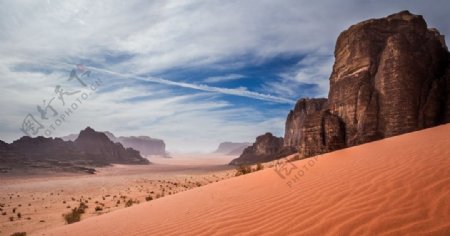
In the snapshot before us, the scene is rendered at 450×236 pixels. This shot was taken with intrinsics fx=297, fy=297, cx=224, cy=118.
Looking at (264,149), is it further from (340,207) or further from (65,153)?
(340,207)

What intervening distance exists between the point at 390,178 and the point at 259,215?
2.23m

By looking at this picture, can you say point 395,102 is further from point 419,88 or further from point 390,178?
point 390,178

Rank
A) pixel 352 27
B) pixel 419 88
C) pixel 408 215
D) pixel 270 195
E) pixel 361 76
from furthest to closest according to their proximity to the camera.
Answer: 1. pixel 352 27
2. pixel 361 76
3. pixel 419 88
4. pixel 270 195
5. pixel 408 215

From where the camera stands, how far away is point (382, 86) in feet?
69.3

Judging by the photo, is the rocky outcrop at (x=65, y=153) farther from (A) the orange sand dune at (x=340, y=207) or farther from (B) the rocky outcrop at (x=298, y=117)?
(A) the orange sand dune at (x=340, y=207)

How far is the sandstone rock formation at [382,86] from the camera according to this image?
1972cm

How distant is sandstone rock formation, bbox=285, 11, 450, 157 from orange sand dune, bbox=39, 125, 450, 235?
49.1 ft

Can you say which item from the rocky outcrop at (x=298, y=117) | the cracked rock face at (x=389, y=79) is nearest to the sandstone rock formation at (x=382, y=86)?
the cracked rock face at (x=389, y=79)

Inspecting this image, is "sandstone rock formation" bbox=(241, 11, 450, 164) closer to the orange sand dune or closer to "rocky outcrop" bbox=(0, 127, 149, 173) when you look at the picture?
the orange sand dune

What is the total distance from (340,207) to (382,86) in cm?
1994

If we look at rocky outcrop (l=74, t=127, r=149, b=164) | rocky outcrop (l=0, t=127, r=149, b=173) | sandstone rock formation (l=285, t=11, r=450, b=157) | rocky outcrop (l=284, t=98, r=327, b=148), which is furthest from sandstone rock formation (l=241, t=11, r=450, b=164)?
rocky outcrop (l=74, t=127, r=149, b=164)

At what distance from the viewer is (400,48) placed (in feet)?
66.5

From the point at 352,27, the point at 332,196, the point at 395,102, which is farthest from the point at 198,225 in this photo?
the point at 352,27

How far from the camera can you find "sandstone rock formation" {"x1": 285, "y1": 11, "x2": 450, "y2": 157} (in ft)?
64.7
